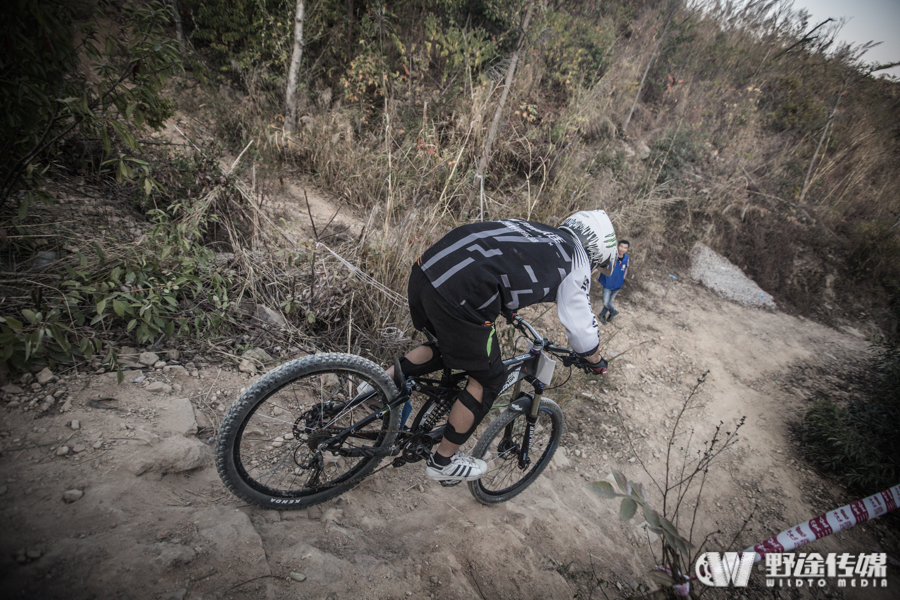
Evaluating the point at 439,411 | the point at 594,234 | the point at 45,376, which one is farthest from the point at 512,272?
the point at 45,376

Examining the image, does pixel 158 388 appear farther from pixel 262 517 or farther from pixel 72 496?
pixel 262 517

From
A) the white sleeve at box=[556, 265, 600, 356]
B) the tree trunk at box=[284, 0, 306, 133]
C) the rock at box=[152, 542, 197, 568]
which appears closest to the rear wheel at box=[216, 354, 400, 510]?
the rock at box=[152, 542, 197, 568]

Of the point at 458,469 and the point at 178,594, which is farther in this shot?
the point at 458,469

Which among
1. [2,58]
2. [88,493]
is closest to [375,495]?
[88,493]

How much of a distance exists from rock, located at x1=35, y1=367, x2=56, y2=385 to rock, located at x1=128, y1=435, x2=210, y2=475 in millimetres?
688

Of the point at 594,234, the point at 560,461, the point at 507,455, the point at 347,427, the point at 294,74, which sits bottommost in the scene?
the point at 560,461

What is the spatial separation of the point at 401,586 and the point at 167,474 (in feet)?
4.11

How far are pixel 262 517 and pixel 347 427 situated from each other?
1.85ft

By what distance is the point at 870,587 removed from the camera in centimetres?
278

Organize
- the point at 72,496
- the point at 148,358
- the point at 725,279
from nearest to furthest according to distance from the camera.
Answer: the point at 72,496, the point at 148,358, the point at 725,279

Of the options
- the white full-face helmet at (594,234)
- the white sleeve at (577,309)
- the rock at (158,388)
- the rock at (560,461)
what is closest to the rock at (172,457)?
the rock at (158,388)

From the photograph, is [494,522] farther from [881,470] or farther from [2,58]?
[881,470]

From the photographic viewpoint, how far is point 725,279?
23.2 ft

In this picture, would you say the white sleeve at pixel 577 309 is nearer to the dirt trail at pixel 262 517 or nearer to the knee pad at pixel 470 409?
the knee pad at pixel 470 409
